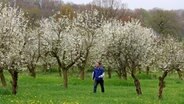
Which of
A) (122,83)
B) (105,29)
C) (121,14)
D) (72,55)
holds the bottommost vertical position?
(122,83)

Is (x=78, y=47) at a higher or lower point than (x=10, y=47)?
higher

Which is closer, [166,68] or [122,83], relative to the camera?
[166,68]

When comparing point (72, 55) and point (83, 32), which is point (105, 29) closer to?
point (83, 32)

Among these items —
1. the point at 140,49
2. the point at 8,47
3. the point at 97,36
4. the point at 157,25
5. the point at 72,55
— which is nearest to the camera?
the point at 8,47

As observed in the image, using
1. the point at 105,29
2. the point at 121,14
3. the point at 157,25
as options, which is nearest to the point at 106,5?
the point at 121,14

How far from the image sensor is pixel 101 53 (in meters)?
55.7

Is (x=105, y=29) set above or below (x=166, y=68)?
above

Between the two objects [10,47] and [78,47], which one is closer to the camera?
[10,47]

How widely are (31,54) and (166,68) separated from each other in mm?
27088

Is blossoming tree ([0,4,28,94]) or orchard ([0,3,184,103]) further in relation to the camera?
orchard ([0,3,184,103])

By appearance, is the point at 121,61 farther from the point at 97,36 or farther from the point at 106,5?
the point at 106,5

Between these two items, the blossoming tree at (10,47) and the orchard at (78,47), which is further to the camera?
the orchard at (78,47)

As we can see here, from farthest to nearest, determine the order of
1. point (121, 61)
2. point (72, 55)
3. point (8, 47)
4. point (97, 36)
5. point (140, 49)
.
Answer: point (97, 36) < point (72, 55) < point (121, 61) < point (140, 49) < point (8, 47)

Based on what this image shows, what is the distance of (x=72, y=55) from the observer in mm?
49000
